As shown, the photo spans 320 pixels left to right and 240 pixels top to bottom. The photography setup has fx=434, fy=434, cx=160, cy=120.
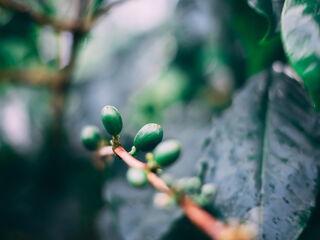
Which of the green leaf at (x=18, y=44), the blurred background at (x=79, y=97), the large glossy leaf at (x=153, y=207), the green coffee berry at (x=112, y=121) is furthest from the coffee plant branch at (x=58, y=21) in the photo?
the green coffee berry at (x=112, y=121)

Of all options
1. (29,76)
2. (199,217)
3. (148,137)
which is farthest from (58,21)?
(199,217)

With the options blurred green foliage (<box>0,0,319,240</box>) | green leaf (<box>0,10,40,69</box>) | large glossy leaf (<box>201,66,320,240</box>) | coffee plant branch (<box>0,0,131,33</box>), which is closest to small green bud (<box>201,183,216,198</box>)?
large glossy leaf (<box>201,66,320,240</box>)

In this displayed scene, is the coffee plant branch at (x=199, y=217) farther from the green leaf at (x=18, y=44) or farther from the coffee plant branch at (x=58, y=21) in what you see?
the green leaf at (x=18, y=44)

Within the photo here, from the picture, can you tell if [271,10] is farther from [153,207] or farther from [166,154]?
[153,207]

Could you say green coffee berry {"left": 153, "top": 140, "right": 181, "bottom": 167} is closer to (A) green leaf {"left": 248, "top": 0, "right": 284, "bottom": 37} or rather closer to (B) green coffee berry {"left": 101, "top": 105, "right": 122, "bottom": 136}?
(B) green coffee berry {"left": 101, "top": 105, "right": 122, "bottom": 136}

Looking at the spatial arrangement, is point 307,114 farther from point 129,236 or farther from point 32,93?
point 32,93

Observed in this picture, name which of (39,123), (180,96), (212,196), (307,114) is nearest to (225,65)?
(180,96)
